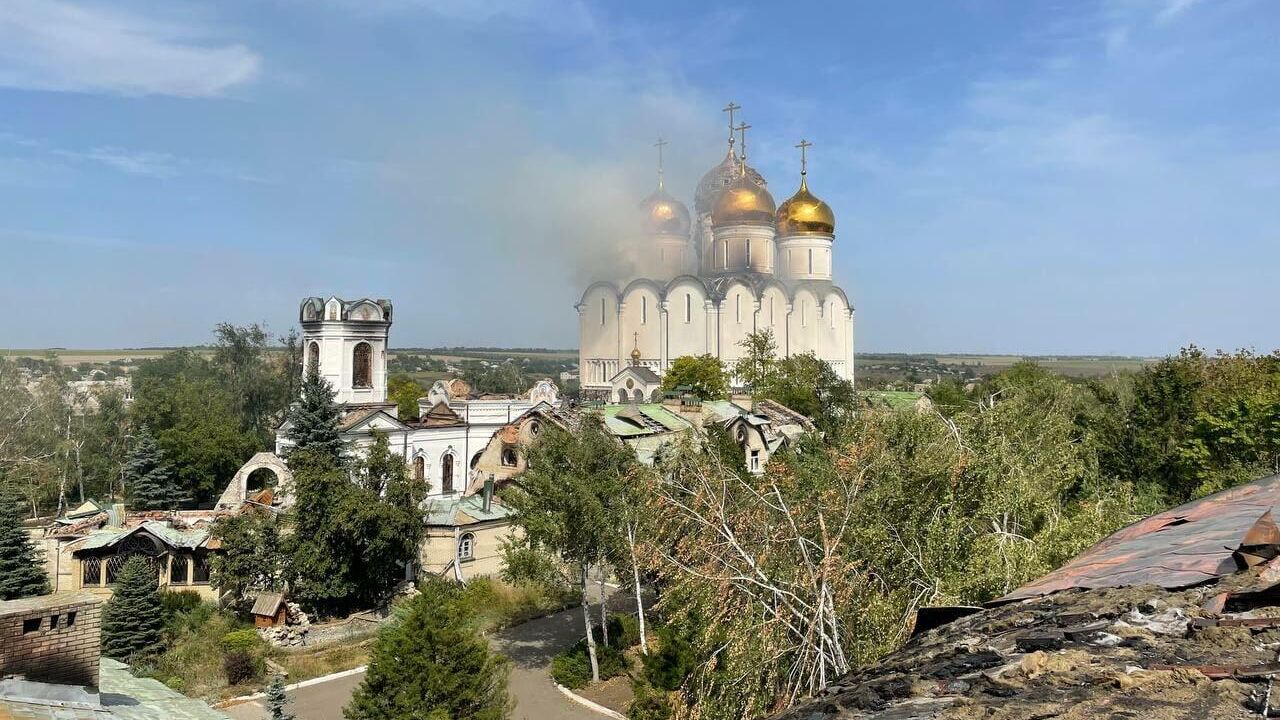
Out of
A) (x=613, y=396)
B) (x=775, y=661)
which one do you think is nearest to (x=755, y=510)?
(x=775, y=661)

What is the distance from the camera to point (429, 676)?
12859mm

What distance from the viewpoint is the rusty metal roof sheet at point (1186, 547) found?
516cm

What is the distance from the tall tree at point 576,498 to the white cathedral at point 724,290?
113 feet

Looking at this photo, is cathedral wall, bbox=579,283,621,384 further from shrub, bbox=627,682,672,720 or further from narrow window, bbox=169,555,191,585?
shrub, bbox=627,682,672,720

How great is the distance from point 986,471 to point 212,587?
715 inches

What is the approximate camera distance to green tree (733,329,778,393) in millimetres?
47562

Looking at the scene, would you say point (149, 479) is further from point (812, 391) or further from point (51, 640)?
point (812, 391)

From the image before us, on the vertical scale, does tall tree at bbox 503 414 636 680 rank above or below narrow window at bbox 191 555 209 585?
above

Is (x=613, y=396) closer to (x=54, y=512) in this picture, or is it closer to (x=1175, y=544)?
(x=54, y=512)

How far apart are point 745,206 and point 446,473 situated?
34.5m

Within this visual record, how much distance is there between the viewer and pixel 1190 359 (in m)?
27.6

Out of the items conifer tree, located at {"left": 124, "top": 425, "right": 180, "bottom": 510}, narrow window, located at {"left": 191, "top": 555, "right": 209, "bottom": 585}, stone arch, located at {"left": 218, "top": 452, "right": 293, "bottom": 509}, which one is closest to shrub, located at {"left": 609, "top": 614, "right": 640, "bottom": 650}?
narrow window, located at {"left": 191, "top": 555, "right": 209, "bottom": 585}

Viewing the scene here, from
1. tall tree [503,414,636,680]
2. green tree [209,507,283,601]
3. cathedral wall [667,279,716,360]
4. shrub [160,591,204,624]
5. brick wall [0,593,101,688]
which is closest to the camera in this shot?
brick wall [0,593,101,688]

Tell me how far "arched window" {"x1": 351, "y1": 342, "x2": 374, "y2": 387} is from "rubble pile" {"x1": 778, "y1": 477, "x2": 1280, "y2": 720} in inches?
1116
